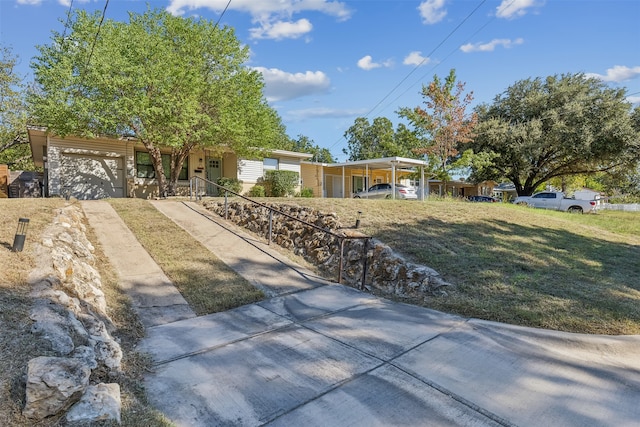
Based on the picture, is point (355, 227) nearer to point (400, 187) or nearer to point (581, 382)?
point (581, 382)

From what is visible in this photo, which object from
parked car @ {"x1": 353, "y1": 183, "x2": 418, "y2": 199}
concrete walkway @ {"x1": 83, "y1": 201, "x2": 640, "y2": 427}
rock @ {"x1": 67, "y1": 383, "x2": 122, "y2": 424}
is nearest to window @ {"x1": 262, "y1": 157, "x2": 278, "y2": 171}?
parked car @ {"x1": 353, "y1": 183, "x2": 418, "y2": 199}

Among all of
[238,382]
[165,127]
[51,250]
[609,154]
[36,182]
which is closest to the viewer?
[238,382]

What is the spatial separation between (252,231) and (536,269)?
6.37 meters

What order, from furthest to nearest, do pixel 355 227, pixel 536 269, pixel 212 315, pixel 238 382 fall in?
1. pixel 355 227
2. pixel 536 269
3. pixel 212 315
4. pixel 238 382

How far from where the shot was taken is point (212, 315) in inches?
181

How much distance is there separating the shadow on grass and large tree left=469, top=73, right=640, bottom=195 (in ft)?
43.2

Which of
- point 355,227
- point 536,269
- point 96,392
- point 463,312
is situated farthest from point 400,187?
point 96,392

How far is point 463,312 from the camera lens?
4758 mm

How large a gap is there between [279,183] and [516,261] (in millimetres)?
13502

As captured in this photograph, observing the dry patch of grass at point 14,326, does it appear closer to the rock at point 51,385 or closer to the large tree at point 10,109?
the rock at point 51,385

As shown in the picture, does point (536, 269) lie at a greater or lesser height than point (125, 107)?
lesser

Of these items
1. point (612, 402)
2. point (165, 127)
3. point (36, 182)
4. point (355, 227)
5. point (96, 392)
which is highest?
point (165, 127)

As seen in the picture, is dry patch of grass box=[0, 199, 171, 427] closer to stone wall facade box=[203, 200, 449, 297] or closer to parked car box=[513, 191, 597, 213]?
stone wall facade box=[203, 200, 449, 297]

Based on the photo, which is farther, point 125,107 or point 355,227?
point 125,107
